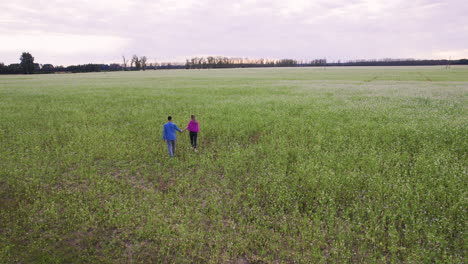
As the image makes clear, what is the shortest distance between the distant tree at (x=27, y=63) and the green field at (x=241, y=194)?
5647 inches

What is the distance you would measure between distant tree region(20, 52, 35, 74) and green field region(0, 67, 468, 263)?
471 ft

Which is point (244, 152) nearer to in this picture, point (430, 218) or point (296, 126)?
point (296, 126)

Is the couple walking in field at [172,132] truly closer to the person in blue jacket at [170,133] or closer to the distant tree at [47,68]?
the person in blue jacket at [170,133]

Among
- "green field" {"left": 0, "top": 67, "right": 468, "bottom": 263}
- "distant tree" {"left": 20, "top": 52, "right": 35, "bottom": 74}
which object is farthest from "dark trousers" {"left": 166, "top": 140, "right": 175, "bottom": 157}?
"distant tree" {"left": 20, "top": 52, "right": 35, "bottom": 74}

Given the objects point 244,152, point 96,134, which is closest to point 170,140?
point 244,152

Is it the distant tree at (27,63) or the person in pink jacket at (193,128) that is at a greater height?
the distant tree at (27,63)

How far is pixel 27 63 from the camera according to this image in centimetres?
12538

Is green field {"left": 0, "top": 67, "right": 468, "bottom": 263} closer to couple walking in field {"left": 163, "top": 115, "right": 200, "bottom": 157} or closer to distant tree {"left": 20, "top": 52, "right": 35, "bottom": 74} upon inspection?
couple walking in field {"left": 163, "top": 115, "right": 200, "bottom": 157}

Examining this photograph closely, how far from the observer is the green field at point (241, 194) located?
6.50 metres

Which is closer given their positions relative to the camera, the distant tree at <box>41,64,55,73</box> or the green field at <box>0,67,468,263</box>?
the green field at <box>0,67,468,263</box>

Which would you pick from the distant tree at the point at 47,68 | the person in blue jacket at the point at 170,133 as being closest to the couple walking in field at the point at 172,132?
the person in blue jacket at the point at 170,133

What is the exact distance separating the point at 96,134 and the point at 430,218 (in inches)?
675

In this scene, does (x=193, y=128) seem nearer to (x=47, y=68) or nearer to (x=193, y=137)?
(x=193, y=137)

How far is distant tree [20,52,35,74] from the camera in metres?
125
